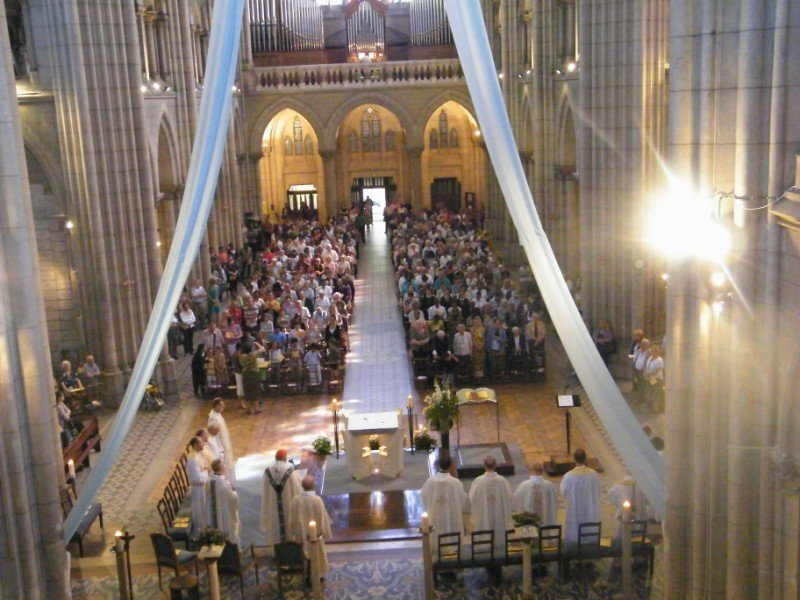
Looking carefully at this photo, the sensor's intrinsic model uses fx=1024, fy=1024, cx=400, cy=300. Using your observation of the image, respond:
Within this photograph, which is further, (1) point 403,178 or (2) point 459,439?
(1) point 403,178

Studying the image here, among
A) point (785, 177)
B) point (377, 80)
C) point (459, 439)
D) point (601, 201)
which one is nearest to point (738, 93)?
point (785, 177)

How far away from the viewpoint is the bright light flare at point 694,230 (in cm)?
836

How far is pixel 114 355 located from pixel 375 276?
472 inches

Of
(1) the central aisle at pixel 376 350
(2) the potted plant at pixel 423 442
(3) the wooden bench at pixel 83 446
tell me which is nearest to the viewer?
(3) the wooden bench at pixel 83 446

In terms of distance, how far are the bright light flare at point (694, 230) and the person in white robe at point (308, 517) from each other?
4.63m

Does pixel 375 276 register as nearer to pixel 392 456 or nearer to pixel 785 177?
pixel 392 456

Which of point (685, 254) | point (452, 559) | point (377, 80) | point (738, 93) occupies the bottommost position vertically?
point (452, 559)

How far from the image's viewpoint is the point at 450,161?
39.5 meters

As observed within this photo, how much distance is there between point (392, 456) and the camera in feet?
44.7

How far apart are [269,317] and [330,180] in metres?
18.1

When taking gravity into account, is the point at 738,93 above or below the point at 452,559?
above

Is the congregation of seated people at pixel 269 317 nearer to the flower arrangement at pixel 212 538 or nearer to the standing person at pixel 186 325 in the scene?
the standing person at pixel 186 325

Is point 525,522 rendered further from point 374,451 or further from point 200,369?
point 200,369

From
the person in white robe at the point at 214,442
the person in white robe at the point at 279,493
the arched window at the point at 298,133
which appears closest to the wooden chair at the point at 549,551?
the person in white robe at the point at 279,493
